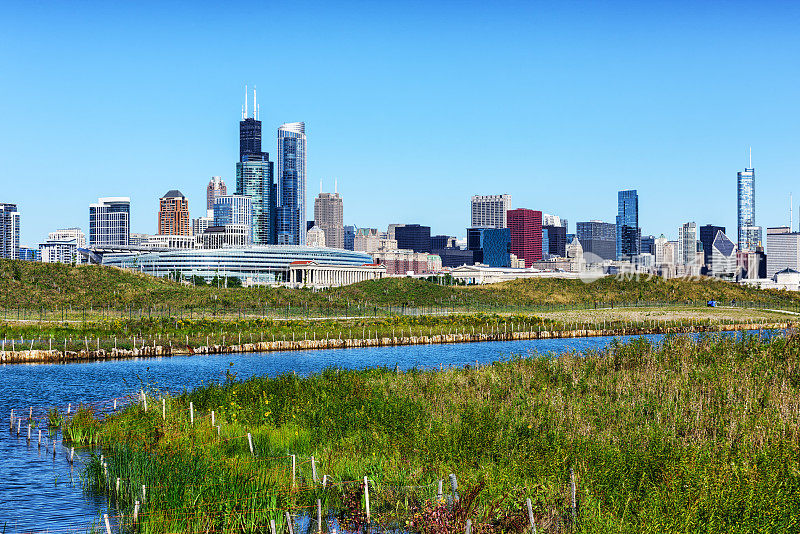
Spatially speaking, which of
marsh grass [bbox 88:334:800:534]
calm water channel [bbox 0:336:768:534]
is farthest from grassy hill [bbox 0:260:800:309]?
marsh grass [bbox 88:334:800:534]

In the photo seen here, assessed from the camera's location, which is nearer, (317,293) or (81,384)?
(81,384)

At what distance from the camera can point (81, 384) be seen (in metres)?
49.1

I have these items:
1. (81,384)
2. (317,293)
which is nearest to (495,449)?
(81,384)

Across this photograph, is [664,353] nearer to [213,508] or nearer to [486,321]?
[213,508]

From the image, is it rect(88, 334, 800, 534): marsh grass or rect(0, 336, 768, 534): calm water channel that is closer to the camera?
rect(88, 334, 800, 534): marsh grass

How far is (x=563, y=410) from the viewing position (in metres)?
27.4

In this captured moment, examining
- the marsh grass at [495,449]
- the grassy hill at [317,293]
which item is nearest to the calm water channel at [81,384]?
the marsh grass at [495,449]

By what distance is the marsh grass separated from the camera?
1802cm

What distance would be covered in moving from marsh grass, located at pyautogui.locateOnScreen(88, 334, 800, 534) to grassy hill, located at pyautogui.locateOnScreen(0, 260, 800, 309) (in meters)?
87.4

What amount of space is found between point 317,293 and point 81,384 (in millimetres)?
97736

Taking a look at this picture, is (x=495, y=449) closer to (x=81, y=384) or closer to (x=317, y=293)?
(x=81, y=384)

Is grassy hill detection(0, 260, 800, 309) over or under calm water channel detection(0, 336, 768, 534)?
over

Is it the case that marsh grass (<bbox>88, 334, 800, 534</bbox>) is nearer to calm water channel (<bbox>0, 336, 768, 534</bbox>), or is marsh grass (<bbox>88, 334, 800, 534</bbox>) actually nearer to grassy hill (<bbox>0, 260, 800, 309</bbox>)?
calm water channel (<bbox>0, 336, 768, 534</bbox>)

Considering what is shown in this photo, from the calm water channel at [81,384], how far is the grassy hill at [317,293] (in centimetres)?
4976
